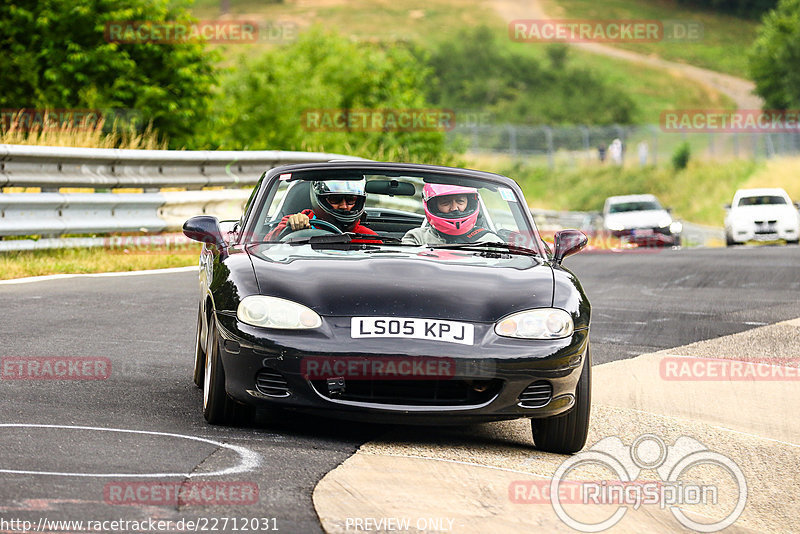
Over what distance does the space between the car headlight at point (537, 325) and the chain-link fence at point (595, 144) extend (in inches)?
2346

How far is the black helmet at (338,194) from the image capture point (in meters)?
7.34

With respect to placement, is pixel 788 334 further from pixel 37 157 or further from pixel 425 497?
pixel 37 157

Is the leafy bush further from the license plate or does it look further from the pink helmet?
the license plate

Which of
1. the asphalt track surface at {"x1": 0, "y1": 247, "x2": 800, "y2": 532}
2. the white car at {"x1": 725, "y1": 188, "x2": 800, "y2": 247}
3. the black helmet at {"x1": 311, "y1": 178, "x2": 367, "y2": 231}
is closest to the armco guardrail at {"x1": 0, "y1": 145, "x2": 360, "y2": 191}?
the asphalt track surface at {"x1": 0, "y1": 247, "x2": 800, "y2": 532}

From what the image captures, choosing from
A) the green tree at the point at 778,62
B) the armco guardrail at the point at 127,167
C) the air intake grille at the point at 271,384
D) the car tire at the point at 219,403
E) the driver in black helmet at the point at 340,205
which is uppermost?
the driver in black helmet at the point at 340,205

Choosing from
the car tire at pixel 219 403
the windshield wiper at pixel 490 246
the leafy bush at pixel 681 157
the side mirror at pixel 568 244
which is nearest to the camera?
the car tire at pixel 219 403

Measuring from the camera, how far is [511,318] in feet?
19.7

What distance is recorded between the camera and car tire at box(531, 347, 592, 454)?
20.5 ft

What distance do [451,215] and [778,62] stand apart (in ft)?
276

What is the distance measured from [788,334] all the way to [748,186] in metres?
49.8

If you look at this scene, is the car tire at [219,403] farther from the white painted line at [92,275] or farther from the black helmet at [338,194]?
the white painted line at [92,275]

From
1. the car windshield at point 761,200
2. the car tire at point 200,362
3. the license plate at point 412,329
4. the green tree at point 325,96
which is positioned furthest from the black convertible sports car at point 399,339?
the green tree at point 325,96

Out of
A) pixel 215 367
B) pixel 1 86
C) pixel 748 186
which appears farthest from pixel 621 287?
pixel 748 186

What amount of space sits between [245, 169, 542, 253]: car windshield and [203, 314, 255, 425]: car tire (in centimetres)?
101
